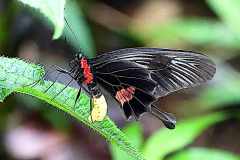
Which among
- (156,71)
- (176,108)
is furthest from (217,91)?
(156,71)

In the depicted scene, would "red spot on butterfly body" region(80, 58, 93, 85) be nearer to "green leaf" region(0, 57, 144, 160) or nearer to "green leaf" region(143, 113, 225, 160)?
"green leaf" region(0, 57, 144, 160)

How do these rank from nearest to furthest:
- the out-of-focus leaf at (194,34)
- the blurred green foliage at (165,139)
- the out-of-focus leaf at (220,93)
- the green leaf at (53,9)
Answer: the green leaf at (53,9) < the blurred green foliage at (165,139) < the out-of-focus leaf at (220,93) < the out-of-focus leaf at (194,34)

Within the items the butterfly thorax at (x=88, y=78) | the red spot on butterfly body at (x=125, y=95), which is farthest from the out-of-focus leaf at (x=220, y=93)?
the butterfly thorax at (x=88, y=78)

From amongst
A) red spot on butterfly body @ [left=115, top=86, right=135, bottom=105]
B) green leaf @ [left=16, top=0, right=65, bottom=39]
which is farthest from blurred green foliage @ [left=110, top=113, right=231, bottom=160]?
green leaf @ [left=16, top=0, right=65, bottom=39]

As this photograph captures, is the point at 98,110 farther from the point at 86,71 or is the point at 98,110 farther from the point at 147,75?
the point at 147,75

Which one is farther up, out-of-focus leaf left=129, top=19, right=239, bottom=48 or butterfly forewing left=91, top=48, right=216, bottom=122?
butterfly forewing left=91, top=48, right=216, bottom=122

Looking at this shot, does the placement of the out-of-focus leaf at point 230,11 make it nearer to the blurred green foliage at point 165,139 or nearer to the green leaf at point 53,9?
the blurred green foliage at point 165,139

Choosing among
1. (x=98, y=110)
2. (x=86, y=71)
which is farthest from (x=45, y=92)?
(x=86, y=71)
